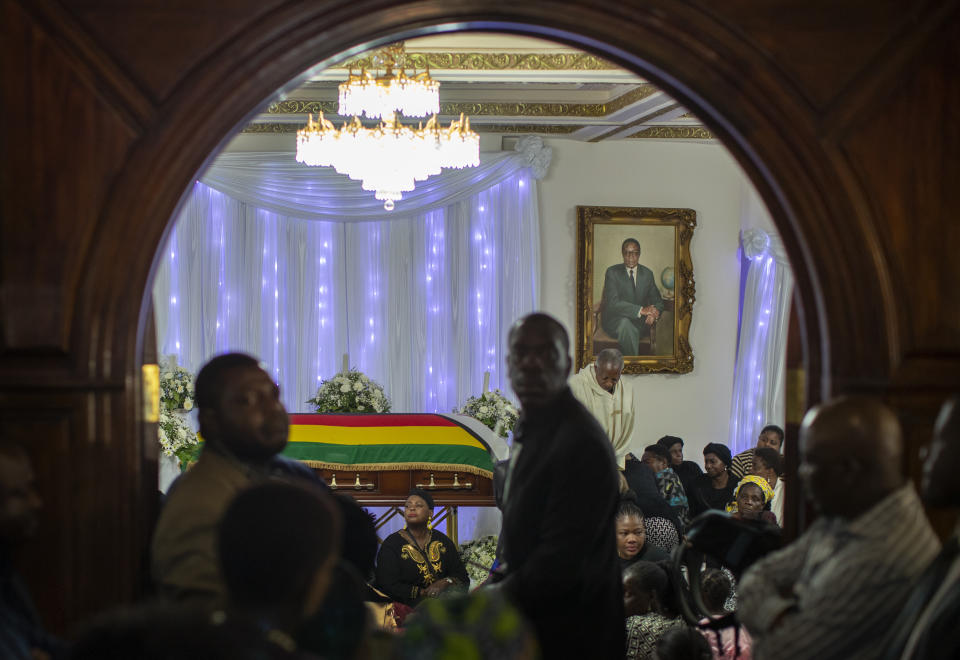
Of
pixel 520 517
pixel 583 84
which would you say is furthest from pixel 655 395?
pixel 520 517

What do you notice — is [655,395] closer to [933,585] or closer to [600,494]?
[600,494]

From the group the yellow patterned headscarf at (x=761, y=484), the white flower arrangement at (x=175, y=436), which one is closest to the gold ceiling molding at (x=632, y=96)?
the yellow patterned headscarf at (x=761, y=484)

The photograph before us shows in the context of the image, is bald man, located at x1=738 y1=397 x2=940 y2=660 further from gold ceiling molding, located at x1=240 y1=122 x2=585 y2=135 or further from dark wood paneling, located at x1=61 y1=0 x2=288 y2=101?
gold ceiling molding, located at x1=240 y1=122 x2=585 y2=135

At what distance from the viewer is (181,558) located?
2232 millimetres

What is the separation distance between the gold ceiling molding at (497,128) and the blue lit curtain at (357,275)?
0.20 meters

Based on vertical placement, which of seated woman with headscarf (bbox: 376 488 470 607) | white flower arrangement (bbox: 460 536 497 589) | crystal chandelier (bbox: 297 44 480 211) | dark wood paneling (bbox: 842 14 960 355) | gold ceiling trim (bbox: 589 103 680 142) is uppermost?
gold ceiling trim (bbox: 589 103 680 142)

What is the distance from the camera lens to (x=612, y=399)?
8352 mm

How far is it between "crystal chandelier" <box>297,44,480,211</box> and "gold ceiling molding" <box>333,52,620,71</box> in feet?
1.96

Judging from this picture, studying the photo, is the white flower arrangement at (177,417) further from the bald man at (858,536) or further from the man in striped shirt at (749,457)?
the bald man at (858,536)

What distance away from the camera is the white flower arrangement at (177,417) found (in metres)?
7.48

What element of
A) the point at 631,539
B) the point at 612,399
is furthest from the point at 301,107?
the point at 631,539

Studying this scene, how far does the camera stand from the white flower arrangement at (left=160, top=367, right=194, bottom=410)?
8086mm

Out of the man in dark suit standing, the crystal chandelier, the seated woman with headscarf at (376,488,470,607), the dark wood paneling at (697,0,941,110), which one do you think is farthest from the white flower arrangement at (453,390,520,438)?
the dark wood paneling at (697,0,941,110)

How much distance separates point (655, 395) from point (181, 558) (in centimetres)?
958
